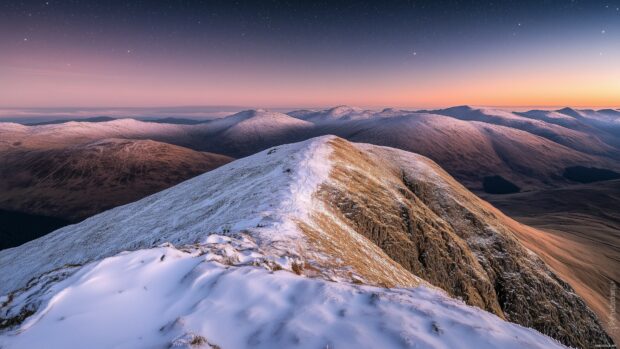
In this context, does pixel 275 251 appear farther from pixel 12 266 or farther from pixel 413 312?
pixel 12 266

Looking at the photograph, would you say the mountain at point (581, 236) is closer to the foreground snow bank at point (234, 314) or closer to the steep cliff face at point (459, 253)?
the steep cliff face at point (459, 253)

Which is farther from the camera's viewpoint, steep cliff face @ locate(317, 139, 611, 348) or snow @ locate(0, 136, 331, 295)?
steep cliff face @ locate(317, 139, 611, 348)

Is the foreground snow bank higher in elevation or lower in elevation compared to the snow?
higher

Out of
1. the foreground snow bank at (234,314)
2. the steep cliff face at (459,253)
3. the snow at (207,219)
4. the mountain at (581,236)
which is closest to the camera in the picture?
the foreground snow bank at (234,314)

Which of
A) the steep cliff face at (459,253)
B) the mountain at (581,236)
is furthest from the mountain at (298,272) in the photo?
the mountain at (581,236)

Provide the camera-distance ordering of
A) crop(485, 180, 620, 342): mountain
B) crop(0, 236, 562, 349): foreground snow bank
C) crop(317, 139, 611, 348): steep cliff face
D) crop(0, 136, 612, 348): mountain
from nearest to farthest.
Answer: crop(0, 236, 562, 349): foreground snow bank
crop(0, 136, 612, 348): mountain
crop(317, 139, 611, 348): steep cliff face
crop(485, 180, 620, 342): mountain

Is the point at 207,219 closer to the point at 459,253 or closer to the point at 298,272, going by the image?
the point at 298,272

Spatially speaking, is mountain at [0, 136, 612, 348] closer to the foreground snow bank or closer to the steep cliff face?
the foreground snow bank

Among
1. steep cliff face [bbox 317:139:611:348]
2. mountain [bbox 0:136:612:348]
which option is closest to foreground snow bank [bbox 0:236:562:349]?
mountain [bbox 0:136:612:348]
